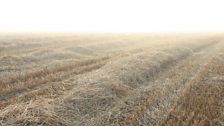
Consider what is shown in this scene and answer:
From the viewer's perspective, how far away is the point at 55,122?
666cm

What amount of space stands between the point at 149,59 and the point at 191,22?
149188mm

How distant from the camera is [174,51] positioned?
1802cm

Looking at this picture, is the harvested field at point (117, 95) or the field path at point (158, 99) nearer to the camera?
the harvested field at point (117, 95)

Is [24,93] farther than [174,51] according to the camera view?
No

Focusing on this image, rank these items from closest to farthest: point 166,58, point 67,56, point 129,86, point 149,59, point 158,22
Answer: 1. point 129,86
2. point 149,59
3. point 166,58
4. point 67,56
5. point 158,22

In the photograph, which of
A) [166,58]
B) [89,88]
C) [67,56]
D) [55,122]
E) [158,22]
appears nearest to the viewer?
[55,122]

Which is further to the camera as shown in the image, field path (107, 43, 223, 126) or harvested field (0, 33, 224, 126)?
field path (107, 43, 223, 126)

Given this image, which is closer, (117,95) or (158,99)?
(158,99)

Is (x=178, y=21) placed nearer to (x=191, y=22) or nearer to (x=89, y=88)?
(x=191, y=22)

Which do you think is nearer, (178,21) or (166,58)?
(166,58)

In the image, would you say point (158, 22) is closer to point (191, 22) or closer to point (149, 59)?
point (191, 22)

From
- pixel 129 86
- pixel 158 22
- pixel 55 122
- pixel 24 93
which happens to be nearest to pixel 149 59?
pixel 129 86

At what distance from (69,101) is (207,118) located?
3510mm

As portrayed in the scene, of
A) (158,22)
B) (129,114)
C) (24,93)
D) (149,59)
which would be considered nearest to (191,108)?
(129,114)
